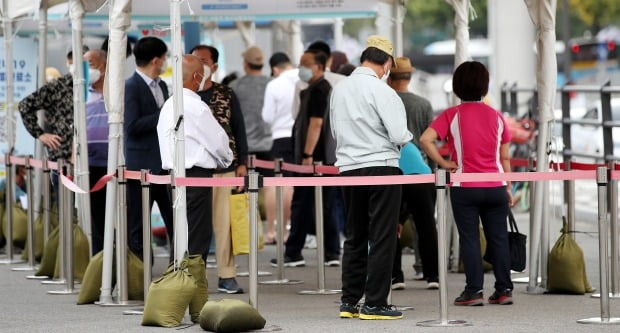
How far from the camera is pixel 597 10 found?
59938 millimetres

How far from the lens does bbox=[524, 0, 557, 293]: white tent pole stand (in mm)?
12266

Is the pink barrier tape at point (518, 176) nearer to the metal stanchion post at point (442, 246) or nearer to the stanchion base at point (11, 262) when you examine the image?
the metal stanchion post at point (442, 246)

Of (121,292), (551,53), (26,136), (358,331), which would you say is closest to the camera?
(358,331)

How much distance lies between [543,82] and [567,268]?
4.99ft

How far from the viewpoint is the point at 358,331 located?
9906mm

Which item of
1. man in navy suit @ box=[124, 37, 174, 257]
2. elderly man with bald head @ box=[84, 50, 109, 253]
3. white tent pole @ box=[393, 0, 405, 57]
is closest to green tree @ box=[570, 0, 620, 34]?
white tent pole @ box=[393, 0, 405, 57]

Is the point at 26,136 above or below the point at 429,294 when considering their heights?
above

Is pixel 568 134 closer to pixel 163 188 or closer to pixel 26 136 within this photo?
pixel 26 136

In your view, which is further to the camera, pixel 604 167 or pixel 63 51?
pixel 63 51

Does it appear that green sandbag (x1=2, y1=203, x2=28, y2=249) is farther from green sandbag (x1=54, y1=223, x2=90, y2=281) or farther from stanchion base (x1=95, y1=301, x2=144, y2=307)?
stanchion base (x1=95, y1=301, x2=144, y2=307)

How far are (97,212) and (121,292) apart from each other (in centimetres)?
165

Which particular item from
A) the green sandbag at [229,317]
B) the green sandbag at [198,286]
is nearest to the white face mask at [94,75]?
the green sandbag at [198,286]

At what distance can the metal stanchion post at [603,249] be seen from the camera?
33.1 ft

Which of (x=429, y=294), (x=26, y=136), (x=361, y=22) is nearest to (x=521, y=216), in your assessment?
(x=26, y=136)
